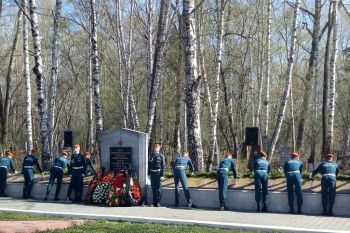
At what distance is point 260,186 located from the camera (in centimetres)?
1711

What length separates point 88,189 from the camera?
773 inches

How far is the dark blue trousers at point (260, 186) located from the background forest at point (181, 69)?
4.12 m

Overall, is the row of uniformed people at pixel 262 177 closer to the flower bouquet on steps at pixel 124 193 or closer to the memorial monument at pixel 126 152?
the memorial monument at pixel 126 152

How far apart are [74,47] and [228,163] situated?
34.0 m

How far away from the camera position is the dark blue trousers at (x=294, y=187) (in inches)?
651

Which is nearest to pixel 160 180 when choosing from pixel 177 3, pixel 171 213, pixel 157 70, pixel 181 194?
pixel 181 194

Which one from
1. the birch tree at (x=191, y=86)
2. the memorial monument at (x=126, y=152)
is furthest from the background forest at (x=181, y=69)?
the memorial monument at (x=126, y=152)

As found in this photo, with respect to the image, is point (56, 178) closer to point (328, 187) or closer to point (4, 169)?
point (4, 169)

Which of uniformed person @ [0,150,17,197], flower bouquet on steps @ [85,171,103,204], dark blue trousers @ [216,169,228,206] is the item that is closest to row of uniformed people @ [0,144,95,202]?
uniformed person @ [0,150,17,197]

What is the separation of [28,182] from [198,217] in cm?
796

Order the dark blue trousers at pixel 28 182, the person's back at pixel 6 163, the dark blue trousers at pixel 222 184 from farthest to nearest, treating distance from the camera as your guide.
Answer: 1. the person's back at pixel 6 163
2. the dark blue trousers at pixel 28 182
3. the dark blue trousers at pixel 222 184

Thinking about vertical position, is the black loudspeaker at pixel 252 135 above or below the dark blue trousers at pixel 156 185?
above

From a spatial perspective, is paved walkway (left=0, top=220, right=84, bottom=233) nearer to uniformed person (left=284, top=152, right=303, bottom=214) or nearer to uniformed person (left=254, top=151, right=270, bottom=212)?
uniformed person (left=254, top=151, right=270, bottom=212)

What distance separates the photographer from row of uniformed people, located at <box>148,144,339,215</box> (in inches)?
640
